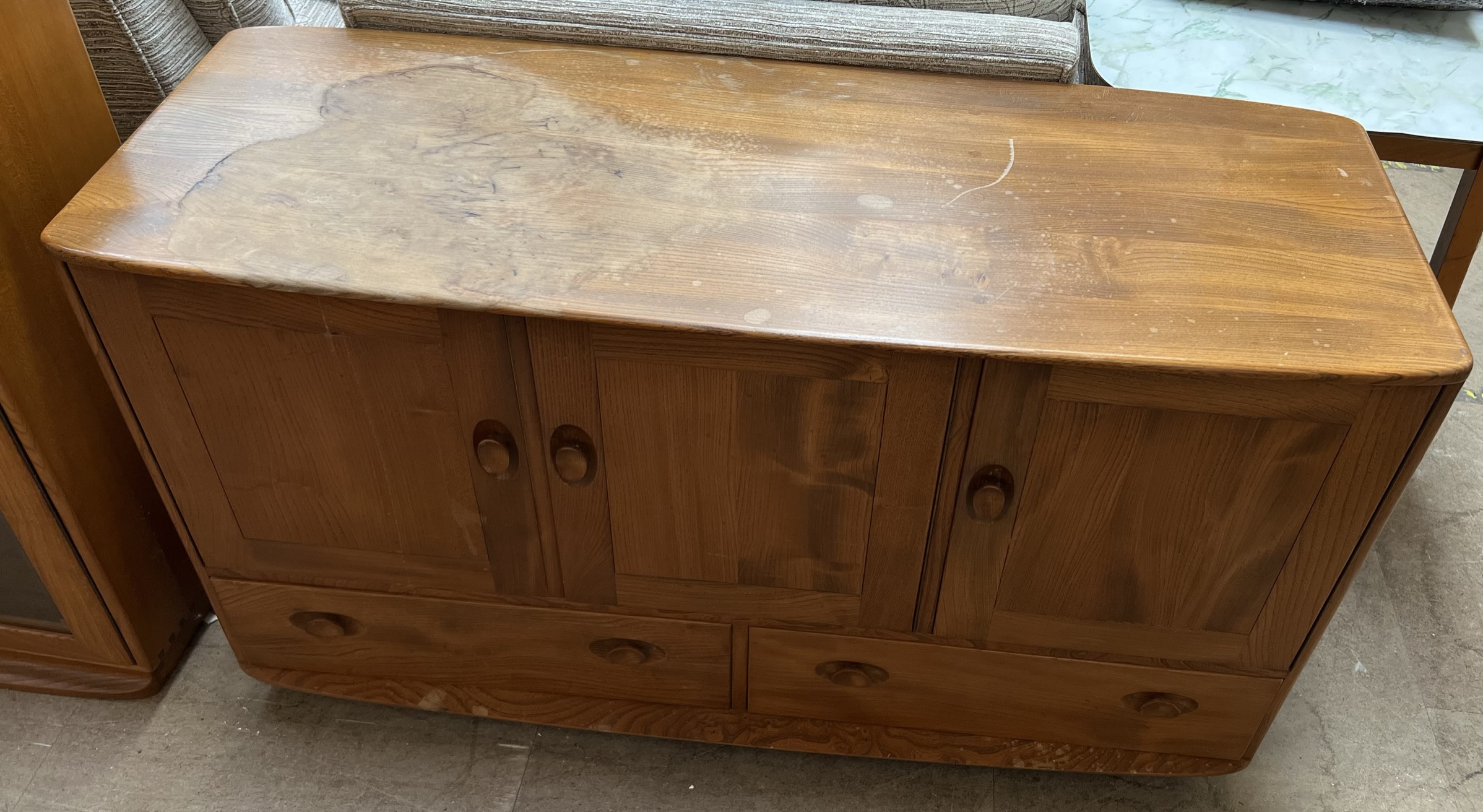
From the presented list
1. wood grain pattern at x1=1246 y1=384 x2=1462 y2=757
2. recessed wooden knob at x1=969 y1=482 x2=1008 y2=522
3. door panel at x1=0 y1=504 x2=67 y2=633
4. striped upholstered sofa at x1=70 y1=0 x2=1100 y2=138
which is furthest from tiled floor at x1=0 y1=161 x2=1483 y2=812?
striped upholstered sofa at x1=70 y1=0 x2=1100 y2=138

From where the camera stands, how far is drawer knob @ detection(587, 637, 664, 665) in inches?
47.1

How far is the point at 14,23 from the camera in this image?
3.24 ft

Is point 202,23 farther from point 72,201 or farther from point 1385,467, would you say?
point 1385,467

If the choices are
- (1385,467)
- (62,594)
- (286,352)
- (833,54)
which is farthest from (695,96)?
(62,594)

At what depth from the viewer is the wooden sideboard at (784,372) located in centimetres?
87

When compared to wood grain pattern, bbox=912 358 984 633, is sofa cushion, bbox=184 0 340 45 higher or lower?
higher

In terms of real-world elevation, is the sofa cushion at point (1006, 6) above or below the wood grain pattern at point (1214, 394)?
above

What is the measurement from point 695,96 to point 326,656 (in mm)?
799

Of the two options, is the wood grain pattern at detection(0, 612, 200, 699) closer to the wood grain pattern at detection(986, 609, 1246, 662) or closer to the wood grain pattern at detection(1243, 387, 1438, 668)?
the wood grain pattern at detection(986, 609, 1246, 662)

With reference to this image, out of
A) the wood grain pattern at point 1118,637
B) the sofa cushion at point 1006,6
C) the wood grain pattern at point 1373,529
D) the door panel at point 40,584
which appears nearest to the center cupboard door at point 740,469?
the wood grain pattern at point 1118,637

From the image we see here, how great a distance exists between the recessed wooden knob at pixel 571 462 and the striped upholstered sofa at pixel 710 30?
0.49 metres

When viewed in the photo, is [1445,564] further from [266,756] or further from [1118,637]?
[266,756]

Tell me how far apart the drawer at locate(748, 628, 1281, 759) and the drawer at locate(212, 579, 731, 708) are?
0.08 m

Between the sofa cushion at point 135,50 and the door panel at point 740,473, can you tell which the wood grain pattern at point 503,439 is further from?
the sofa cushion at point 135,50
